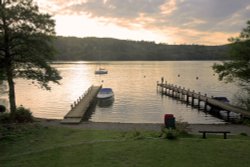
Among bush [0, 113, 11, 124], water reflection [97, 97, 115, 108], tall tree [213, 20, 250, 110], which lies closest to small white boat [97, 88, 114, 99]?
water reflection [97, 97, 115, 108]

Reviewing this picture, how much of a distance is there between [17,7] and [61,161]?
18.9 m

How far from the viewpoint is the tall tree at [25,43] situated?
2805 cm

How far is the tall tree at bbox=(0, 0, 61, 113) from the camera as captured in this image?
28047mm

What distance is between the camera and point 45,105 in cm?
6247

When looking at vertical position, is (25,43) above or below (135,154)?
above

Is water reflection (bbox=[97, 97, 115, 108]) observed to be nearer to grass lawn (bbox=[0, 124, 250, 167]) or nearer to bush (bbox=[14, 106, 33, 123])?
bush (bbox=[14, 106, 33, 123])

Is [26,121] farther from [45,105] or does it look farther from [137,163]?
[45,105]

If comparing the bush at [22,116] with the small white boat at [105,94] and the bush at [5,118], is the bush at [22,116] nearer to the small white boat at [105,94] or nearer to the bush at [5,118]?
the bush at [5,118]

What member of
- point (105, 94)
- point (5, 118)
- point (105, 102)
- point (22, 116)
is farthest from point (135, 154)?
point (105, 94)

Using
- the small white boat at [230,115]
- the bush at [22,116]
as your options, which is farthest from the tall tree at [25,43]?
the small white boat at [230,115]

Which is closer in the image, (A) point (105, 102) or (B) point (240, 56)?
(B) point (240, 56)

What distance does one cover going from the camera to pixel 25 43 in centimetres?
2889

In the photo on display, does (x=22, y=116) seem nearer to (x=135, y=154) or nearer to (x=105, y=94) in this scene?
(x=135, y=154)

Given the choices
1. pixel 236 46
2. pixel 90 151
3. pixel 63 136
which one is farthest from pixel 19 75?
pixel 236 46
